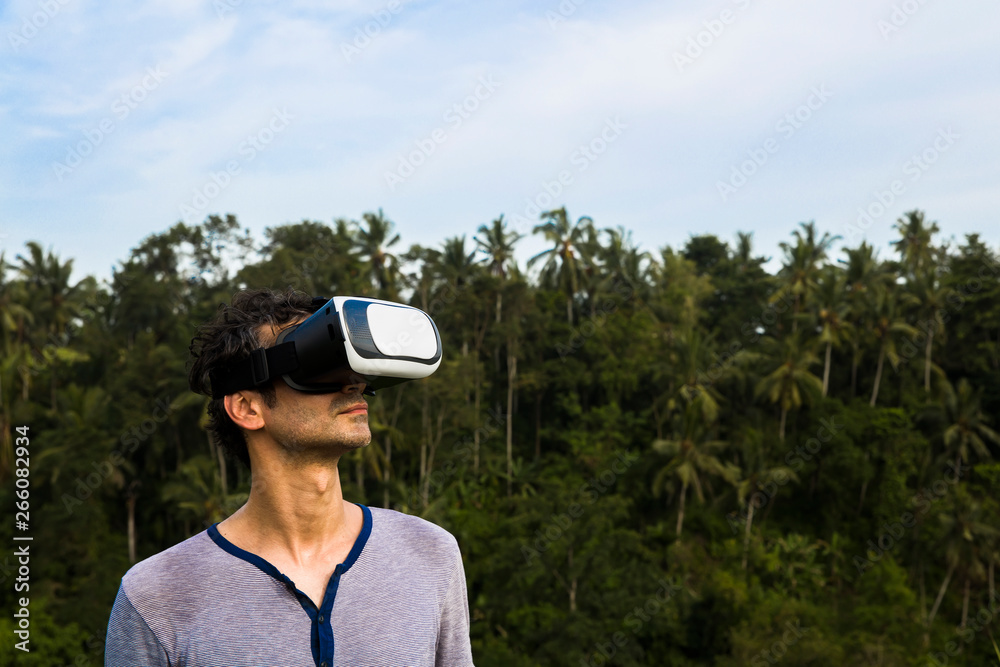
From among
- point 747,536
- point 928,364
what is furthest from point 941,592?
point 928,364

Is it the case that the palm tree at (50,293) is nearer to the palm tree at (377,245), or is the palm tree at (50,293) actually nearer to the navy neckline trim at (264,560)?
the palm tree at (377,245)

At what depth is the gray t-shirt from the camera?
1.69 m

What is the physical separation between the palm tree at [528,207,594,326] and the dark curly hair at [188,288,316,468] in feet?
151

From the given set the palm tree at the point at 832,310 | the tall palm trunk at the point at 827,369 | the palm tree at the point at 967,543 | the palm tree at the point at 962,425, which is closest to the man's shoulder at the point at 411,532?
the palm tree at the point at 967,543

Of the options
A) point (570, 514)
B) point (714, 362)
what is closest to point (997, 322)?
point (714, 362)

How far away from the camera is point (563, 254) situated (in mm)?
48500

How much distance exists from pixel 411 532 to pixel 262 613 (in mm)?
395

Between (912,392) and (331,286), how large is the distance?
101 ft
